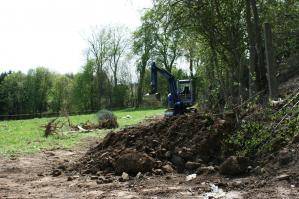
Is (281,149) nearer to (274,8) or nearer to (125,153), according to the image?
(125,153)

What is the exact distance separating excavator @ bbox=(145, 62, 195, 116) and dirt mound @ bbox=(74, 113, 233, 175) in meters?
8.58

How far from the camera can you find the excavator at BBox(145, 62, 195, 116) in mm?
19736

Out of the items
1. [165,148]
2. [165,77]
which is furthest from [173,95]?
[165,148]

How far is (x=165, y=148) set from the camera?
9.34m

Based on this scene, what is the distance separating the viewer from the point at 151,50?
5778 centimetres

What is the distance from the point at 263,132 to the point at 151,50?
51170 mm

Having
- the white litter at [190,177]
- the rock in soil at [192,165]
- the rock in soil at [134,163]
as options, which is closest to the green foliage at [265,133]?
the rock in soil at [192,165]

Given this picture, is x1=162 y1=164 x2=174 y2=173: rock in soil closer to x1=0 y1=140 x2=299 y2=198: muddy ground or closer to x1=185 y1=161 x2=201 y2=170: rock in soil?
x1=0 y1=140 x2=299 y2=198: muddy ground

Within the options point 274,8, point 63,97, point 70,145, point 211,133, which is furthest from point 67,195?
point 63,97

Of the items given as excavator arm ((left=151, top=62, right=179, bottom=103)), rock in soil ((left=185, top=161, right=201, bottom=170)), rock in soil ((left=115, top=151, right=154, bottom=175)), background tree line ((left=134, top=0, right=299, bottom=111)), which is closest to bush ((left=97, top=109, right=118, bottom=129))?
excavator arm ((left=151, top=62, right=179, bottom=103))

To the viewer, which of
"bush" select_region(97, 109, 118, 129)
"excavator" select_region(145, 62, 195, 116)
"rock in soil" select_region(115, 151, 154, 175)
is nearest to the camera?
"rock in soil" select_region(115, 151, 154, 175)

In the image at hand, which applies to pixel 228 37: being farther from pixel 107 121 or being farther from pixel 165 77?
pixel 107 121

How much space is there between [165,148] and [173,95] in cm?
1153

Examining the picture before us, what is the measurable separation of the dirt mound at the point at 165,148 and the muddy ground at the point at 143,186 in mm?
489
